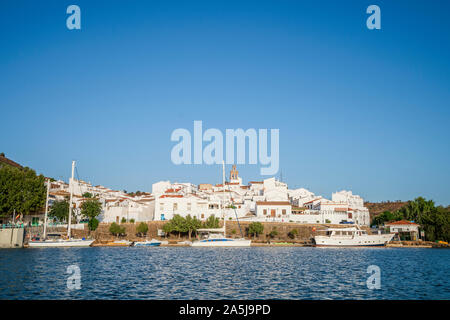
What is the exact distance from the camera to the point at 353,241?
61.0m

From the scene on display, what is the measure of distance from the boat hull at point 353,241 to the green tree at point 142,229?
104ft

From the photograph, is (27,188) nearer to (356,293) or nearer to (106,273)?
(106,273)

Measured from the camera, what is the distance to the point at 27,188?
56.5 m

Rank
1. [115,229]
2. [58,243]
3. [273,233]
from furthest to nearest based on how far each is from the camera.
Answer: [115,229] → [273,233] → [58,243]

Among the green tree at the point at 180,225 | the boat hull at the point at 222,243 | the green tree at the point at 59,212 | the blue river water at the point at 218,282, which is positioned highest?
the green tree at the point at 59,212

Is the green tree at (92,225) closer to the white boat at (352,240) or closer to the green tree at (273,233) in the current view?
the green tree at (273,233)

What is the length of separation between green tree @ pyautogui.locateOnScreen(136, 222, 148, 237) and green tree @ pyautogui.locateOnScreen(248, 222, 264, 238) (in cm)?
1994

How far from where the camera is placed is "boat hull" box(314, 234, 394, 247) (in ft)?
198

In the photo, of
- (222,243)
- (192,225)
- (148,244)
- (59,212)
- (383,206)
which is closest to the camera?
(222,243)

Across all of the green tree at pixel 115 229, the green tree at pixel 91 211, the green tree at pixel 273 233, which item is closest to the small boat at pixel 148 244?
the green tree at pixel 115 229

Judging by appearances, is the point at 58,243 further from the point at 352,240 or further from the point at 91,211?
the point at 352,240

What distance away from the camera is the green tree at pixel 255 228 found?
66.4 meters

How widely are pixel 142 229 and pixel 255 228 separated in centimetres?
2157

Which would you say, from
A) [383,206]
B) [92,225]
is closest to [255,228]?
[92,225]
